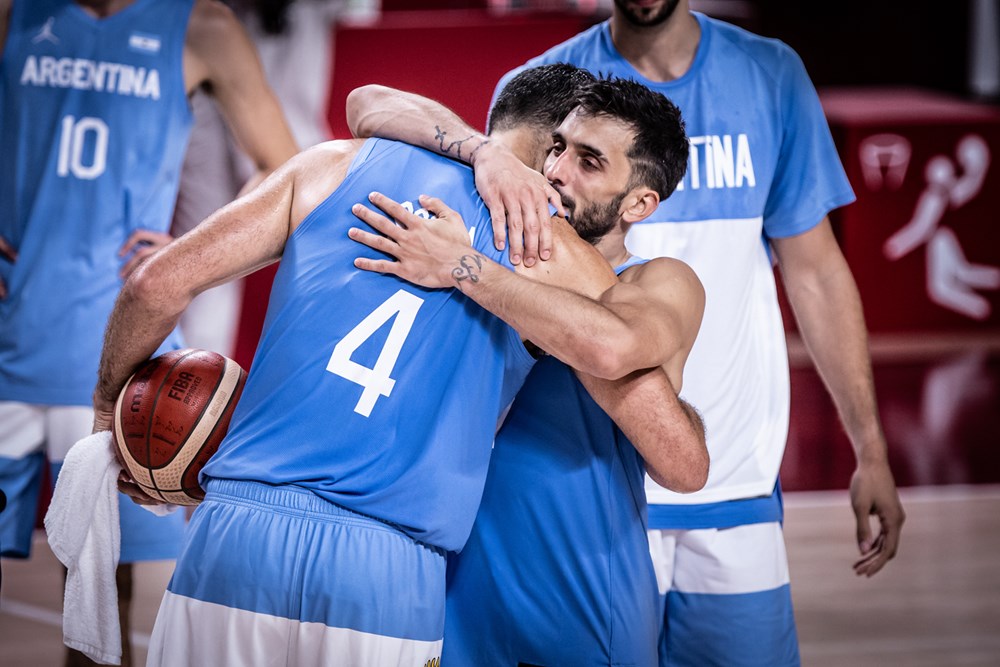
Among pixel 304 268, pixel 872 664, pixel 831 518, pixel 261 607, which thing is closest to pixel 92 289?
pixel 304 268

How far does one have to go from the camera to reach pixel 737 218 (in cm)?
302

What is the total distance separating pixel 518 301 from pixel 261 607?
715mm

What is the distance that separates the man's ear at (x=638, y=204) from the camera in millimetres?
2557

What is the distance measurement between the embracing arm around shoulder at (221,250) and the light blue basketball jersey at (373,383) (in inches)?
1.9

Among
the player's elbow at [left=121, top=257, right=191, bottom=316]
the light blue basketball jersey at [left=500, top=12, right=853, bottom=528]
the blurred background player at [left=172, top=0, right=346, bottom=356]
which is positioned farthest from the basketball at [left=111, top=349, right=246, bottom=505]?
the blurred background player at [left=172, top=0, right=346, bottom=356]

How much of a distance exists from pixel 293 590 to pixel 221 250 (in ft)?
2.13

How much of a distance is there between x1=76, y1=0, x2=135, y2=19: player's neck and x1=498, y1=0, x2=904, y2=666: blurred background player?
1.25m

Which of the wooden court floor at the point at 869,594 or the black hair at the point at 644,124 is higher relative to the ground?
the black hair at the point at 644,124

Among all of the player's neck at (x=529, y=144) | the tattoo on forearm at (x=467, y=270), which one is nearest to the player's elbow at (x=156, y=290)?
the tattoo on forearm at (x=467, y=270)

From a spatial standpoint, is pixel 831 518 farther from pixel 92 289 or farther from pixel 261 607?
pixel 261 607

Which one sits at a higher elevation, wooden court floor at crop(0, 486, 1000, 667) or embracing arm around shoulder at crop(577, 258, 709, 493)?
embracing arm around shoulder at crop(577, 258, 709, 493)

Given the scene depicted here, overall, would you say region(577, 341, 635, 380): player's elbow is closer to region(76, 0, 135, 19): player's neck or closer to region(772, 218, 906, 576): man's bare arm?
region(772, 218, 906, 576): man's bare arm

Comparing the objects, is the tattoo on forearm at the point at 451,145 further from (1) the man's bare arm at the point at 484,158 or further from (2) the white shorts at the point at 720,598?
(2) the white shorts at the point at 720,598

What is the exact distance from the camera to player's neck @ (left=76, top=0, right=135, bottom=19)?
136 inches
